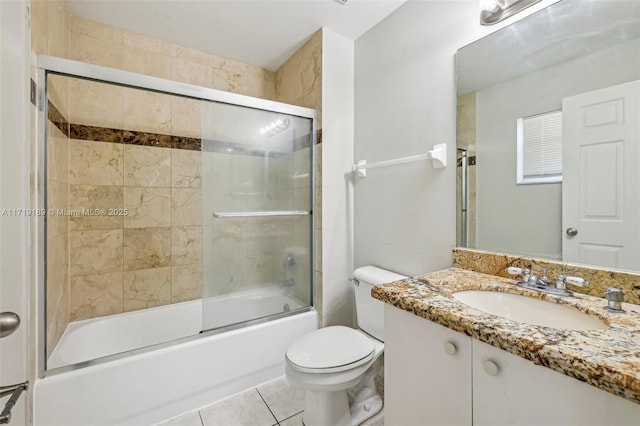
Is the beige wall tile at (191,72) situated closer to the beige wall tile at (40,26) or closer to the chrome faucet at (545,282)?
the beige wall tile at (40,26)

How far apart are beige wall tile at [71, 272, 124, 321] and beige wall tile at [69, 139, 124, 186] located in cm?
64

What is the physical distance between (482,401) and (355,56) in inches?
81.4

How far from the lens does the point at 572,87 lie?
0.96 meters

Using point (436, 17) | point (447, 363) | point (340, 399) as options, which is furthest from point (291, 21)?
point (340, 399)

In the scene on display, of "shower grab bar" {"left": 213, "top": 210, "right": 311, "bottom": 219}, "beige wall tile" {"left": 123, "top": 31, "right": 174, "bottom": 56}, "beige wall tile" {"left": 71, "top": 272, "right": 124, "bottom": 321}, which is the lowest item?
"beige wall tile" {"left": 71, "top": 272, "right": 124, "bottom": 321}

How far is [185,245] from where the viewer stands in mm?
2027

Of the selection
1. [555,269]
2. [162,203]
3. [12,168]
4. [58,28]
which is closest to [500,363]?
[555,269]

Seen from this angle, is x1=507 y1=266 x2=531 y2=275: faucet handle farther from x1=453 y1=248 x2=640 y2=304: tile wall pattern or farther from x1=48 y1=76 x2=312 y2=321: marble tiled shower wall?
x1=48 y1=76 x2=312 y2=321: marble tiled shower wall

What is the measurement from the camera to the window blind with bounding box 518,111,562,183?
99 cm

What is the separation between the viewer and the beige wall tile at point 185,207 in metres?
1.98

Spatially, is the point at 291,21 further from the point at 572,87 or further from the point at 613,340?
the point at 613,340

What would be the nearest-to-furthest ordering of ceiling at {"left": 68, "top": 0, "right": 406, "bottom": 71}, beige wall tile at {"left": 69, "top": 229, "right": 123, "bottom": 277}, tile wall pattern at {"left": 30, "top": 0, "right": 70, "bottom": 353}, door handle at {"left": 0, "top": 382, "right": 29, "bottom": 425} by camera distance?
door handle at {"left": 0, "top": 382, "right": 29, "bottom": 425} → tile wall pattern at {"left": 30, "top": 0, "right": 70, "bottom": 353} → ceiling at {"left": 68, "top": 0, "right": 406, "bottom": 71} → beige wall tile at {"left": 69, "top": 229, "right": 123, "bottom": 277}

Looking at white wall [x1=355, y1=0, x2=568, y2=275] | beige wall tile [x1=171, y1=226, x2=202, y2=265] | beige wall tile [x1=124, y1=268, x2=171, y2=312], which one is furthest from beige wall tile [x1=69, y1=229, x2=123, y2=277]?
white wall [x1=355, y1=0, x2=568, y2=275]

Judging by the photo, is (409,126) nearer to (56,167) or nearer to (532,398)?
(532,398)
